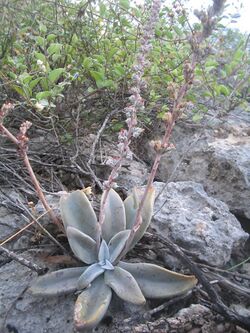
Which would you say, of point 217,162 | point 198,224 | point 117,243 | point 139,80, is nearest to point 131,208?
point 117,243

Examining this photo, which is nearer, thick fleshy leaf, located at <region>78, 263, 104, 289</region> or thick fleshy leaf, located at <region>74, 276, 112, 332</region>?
thick fleshy leaf, located at <region>74, 276, 112, 332</region>

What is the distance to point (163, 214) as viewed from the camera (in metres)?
1.86

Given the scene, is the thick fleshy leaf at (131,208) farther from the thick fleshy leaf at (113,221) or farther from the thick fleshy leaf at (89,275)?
the thick fleshy leaf at (89,275)

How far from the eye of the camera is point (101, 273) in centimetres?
154

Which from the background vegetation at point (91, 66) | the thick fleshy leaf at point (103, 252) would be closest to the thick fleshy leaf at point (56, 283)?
the thick fleshy leaf at point (103, 252)

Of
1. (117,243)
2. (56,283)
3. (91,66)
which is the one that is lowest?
(56,283)

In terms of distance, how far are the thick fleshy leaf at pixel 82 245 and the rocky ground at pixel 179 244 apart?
0.13 m

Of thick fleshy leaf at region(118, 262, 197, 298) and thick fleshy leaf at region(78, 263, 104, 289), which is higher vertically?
thick fleshy leaf at region(118, 262, 197, 298)

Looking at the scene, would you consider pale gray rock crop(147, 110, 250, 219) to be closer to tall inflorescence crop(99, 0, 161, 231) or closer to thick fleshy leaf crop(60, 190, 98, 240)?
thick fleshy leaf crop(60, 190, 98, 240)

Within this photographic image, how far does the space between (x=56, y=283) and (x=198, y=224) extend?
0.71 meters

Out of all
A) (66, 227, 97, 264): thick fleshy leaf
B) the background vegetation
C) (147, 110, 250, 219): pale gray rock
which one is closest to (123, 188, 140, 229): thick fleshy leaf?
(66, 227, 97, 264): thick fleshy leaf

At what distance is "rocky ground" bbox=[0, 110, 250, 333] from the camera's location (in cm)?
145

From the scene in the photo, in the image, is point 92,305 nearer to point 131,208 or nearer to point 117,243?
point 117,243

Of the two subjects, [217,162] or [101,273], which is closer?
[101,273]
